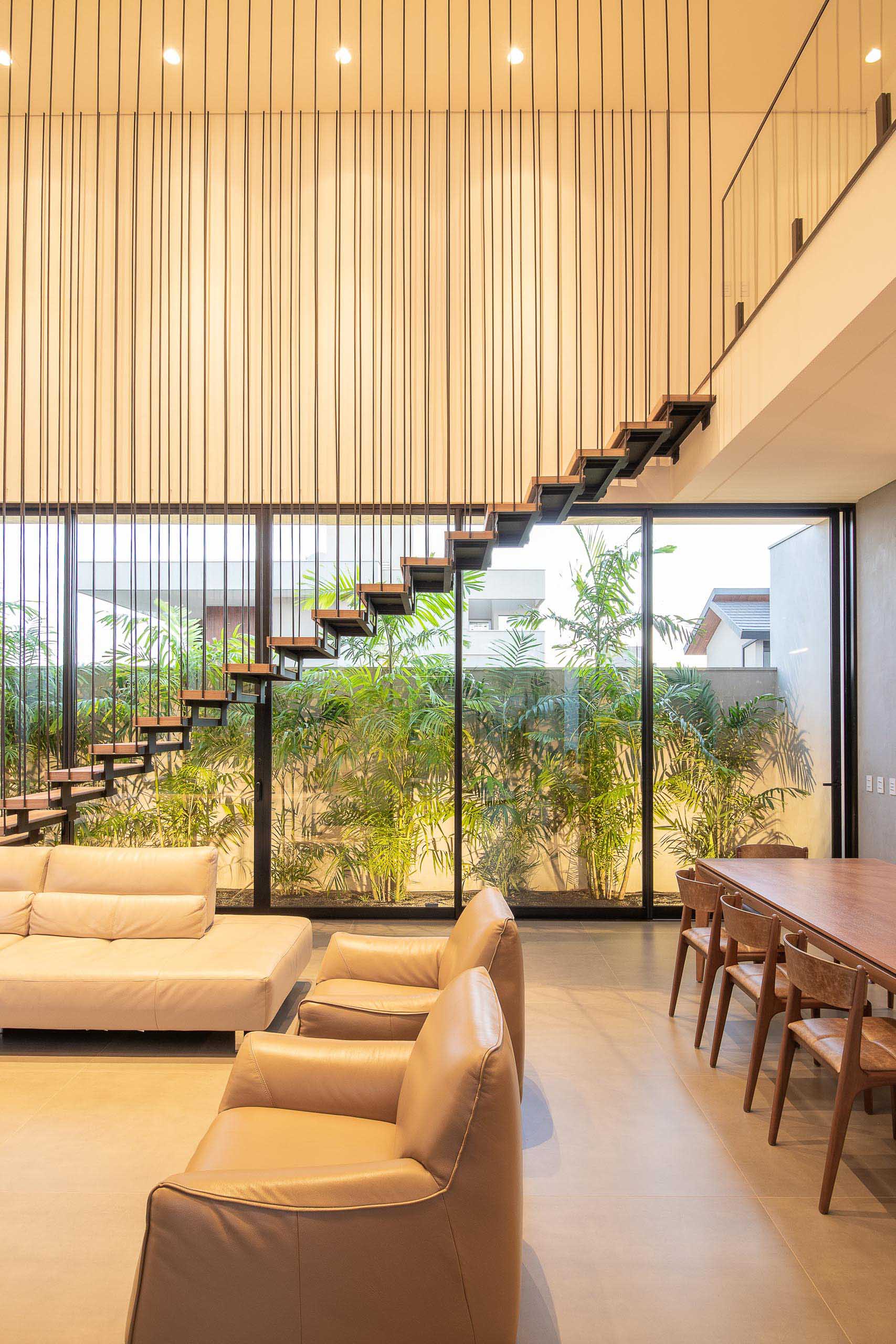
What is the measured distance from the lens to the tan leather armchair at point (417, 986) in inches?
116

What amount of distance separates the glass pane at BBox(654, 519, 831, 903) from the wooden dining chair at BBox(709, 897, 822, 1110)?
2.64m

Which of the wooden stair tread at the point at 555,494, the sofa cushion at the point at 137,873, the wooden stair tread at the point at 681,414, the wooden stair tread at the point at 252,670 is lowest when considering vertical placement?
the sofa cushion at the point at 137,873

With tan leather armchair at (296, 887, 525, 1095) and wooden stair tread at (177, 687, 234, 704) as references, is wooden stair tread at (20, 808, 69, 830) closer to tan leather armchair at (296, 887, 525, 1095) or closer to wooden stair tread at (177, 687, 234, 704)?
wooden stair tread at (177, 687, 234, 704)

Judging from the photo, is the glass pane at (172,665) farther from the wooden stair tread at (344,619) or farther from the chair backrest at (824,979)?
the chair backrest at (824,979)

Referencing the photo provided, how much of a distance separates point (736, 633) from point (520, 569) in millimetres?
1674

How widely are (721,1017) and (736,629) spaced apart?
3371 mm

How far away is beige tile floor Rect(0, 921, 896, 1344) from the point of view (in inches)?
Result: 86.3

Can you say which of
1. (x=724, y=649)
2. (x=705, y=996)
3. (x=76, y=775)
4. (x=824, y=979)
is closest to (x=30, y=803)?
(x=76, y=775)

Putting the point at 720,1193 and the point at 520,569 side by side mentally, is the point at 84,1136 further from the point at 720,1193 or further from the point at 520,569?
the point at 520,569

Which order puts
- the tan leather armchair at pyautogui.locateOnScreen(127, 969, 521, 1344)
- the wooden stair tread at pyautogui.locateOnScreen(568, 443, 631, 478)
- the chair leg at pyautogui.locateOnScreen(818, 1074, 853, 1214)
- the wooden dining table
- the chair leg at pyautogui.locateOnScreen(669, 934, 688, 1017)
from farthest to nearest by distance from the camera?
the wooden stair tread at pyautogui.locateOnScreen(568, 443, 631, 478) → the chair leg at pyautogui.locateOnScreen(669, 934, 688, 1017) → the wooden dining table → the chair leg at pyautogui.locateOnScreen(818, 1074, 853, 1214) → the tan leather armchair at pyautogui.locateOnScreen(127, 969, 521, 1344)

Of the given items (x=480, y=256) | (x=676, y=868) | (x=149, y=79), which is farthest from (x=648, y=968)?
(x=149, y=79)

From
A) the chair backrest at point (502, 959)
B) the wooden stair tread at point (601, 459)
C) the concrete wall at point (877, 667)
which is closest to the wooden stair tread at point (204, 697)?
the wooden stair tread at point (601, 459)

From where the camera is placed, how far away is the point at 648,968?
507cm

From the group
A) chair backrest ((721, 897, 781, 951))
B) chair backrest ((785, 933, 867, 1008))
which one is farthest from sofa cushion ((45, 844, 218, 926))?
chair backrest ((785, 933, 867, 1008))
